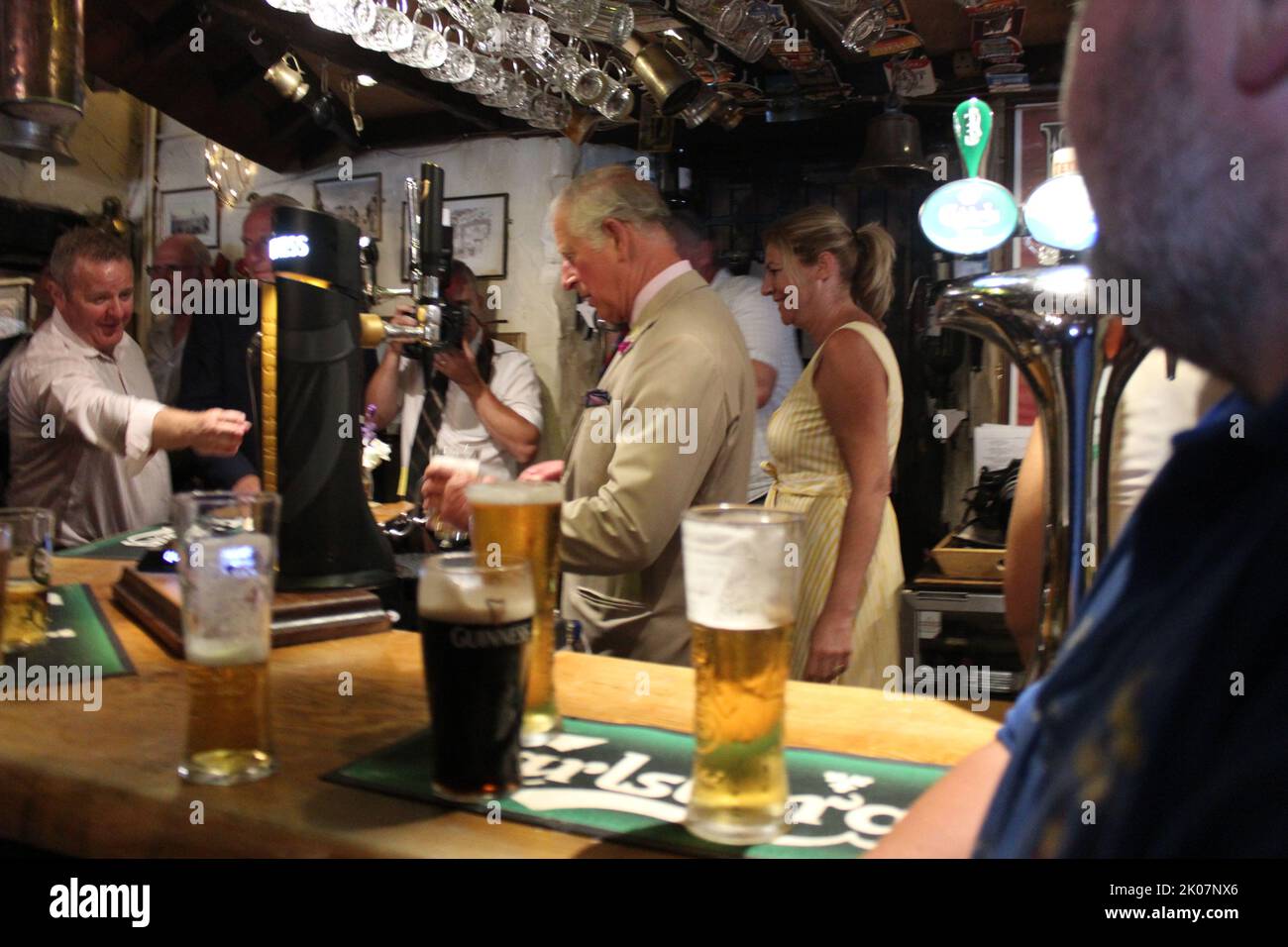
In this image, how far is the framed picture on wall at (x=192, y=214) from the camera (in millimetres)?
6348

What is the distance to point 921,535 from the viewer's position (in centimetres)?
509

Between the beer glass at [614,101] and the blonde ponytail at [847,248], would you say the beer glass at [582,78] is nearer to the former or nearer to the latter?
the beer glass at [614,101]

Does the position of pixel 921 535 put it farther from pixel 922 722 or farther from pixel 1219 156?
pixel 1219 156

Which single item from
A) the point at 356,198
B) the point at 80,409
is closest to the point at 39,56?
the point at 80,409

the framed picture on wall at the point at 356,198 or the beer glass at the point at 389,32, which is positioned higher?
the framed picture on wall at the point at 356,198

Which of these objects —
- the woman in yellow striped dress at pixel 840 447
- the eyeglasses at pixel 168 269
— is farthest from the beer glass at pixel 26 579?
the eyeglasses at pixel 168 269

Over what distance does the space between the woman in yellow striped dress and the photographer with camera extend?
2.16 meters

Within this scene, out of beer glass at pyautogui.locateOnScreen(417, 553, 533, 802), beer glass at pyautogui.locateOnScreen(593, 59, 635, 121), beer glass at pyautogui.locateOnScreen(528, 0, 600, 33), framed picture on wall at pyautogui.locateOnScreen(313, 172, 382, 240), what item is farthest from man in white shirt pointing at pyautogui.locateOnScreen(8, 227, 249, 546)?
beer glass at pyautogui.locateOnScreen(417, 553, 533, 802)

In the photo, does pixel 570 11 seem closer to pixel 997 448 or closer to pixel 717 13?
pixel 717 13

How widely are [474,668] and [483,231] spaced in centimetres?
525

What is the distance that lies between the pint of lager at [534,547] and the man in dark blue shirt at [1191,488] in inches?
24.0

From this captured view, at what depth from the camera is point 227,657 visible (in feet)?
3.11

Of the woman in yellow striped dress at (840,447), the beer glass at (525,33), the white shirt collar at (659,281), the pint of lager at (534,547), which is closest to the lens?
the pint of lager at (534,547)

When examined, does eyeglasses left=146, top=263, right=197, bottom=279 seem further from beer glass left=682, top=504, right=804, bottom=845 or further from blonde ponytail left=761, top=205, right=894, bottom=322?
beer glass left=682, top=504, right=804, bottom=845
